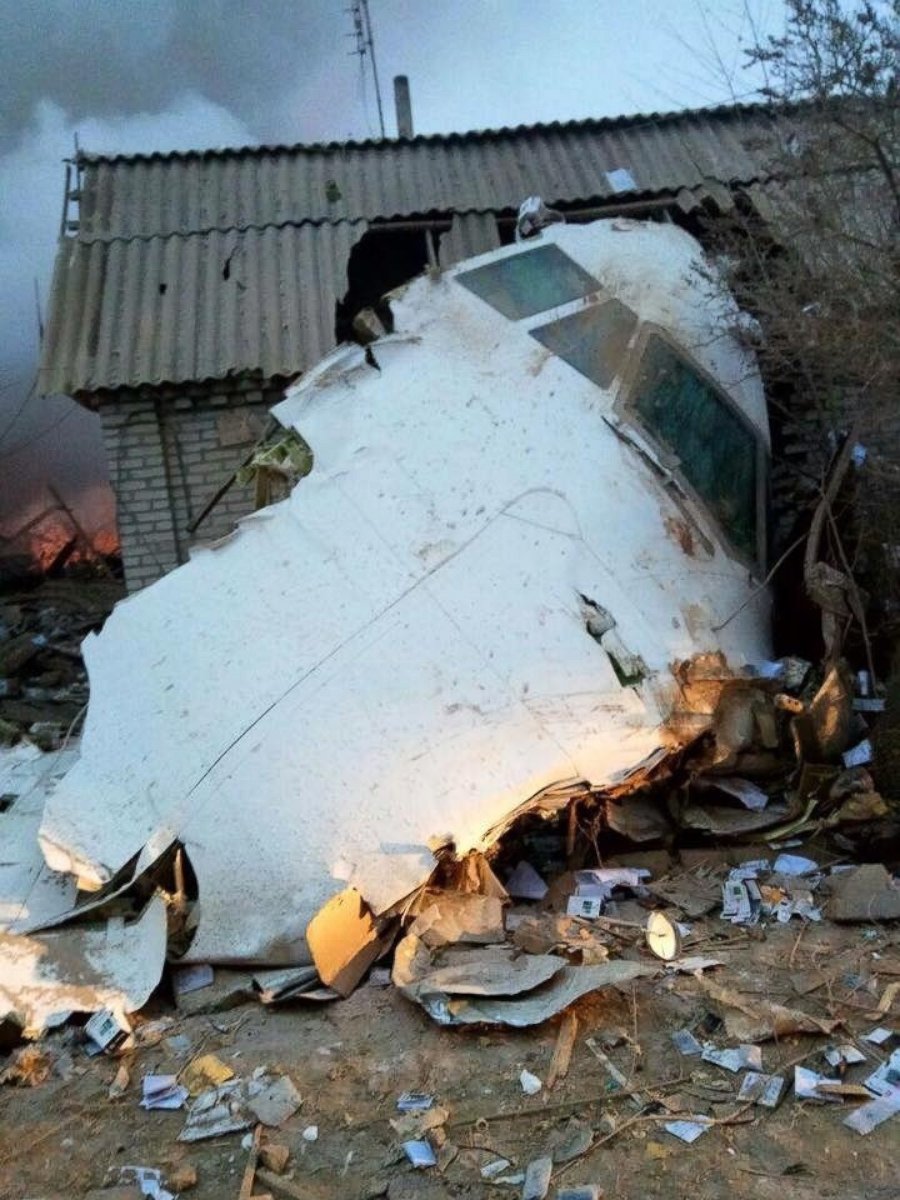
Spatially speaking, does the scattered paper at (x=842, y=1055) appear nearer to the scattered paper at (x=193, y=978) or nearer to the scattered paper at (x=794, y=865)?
the scattered paper at (x=794, y=865)

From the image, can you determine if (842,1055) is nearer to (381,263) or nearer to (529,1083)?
(529,1083)

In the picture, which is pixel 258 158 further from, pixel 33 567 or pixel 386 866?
pixel 386 866

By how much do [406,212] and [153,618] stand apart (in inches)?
219

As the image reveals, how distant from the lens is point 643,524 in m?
4.24

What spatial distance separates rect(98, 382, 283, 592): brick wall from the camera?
25.3ft

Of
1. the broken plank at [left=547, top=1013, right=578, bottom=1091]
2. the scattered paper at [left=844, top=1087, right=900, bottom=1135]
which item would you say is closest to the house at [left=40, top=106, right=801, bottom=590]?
the broken plank at [left=547, top=1013, right=578, bottom=1091]

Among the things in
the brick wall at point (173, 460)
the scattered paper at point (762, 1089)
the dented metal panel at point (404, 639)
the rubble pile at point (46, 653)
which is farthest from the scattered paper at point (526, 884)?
the brick wall at point (173, 460)

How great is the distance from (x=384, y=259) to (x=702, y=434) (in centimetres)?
486

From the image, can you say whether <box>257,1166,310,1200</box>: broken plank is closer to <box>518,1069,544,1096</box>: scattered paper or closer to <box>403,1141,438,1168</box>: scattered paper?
<box>403,1141,438,1168</box>: scattered paper

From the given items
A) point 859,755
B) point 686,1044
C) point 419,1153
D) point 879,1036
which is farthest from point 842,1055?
point 859,755

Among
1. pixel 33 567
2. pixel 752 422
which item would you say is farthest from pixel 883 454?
pixel 33 567

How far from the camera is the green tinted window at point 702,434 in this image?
181 inches

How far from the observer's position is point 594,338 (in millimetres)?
4652

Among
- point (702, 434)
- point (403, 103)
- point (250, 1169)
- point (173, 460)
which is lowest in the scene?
point (250, 1169)
